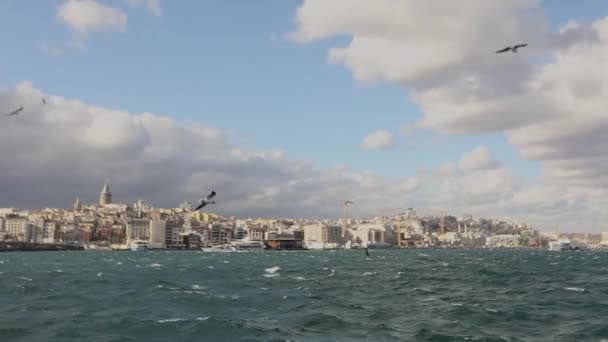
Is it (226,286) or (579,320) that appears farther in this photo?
(226,286)

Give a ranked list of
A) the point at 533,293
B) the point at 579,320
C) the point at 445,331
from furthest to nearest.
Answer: the point at 533,293, the point at 579,320, the point at 445,331

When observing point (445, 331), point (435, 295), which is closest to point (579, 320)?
point (445, 331)

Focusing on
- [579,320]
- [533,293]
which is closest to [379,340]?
[579,320]

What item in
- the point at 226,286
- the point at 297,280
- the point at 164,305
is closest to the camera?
the point at 164,305

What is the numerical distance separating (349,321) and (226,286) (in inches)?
1044

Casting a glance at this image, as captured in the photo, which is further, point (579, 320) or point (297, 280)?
point (297, 280)

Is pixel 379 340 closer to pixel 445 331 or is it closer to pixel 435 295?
pixel 445 331

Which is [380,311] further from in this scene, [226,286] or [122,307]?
[226,286]

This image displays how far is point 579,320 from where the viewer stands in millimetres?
35656

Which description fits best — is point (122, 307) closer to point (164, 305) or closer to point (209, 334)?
point (164, 305)

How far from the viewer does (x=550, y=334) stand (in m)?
31.7

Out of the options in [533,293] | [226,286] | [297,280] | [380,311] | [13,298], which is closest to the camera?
[380,311]

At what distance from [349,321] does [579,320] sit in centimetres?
1341

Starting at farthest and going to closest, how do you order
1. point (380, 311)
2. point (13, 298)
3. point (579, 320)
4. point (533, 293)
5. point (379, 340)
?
point (533, 293), point (13, 298), point (380, 311), point (579, 320), point (379, 340)
